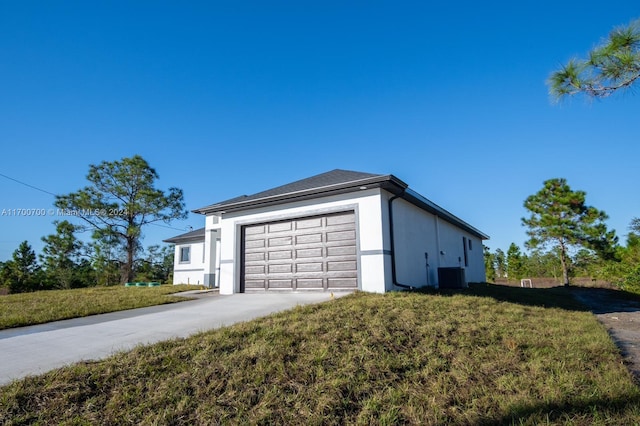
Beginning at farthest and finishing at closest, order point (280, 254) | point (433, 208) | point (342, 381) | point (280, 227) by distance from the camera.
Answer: point (433, 208) → point (280, 227) → point (280, 254) → point (342, 381)

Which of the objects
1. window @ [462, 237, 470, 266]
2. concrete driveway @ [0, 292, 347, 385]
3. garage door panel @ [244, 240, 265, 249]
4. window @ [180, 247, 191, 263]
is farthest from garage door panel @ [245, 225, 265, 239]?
window @ [462, 237, 470, 266]

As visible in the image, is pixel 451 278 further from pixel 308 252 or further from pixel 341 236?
pixel 308 252

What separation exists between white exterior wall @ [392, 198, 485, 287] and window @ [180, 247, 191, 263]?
14.2m

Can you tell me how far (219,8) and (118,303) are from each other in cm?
868

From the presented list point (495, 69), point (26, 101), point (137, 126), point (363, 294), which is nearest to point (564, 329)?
point (363, 294)

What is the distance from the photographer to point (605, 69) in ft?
16.1

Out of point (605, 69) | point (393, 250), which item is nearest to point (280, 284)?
point (393, 250)

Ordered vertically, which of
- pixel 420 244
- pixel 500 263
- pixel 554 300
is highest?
pixel 420 244

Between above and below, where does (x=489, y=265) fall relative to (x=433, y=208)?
below

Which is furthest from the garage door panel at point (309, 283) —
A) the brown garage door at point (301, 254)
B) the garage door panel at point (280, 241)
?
the garage door panel at point (280, 241)

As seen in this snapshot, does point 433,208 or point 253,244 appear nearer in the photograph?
point 253,244

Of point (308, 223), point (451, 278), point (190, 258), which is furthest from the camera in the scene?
point (190, 258)

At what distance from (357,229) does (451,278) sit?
16.3 feet

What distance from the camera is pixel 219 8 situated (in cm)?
916
